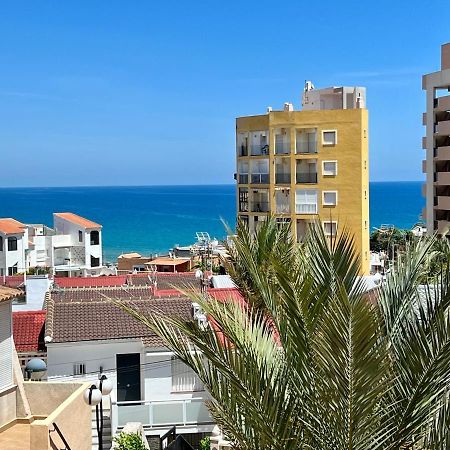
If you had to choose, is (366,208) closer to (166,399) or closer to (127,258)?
(127,258)

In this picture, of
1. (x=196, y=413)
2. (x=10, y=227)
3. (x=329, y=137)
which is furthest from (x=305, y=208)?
(x=196, y=413)

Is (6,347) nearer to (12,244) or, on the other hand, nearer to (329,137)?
(329,137)

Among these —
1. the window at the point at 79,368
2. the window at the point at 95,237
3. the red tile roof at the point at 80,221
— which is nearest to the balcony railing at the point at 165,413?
the window at the point at 79,368

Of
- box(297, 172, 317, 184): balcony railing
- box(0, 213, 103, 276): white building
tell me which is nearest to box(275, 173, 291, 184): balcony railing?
box(297, 172, 317, 184): balcony railing

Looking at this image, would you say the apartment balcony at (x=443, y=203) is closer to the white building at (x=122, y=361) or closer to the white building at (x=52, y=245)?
the white building at (x=52, y=245)

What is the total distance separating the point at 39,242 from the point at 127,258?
26.6 feet

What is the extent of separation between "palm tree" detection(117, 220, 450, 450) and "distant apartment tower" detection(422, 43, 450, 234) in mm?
50788

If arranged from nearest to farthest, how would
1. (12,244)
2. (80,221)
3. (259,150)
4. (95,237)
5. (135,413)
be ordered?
(135,413) < (259,150) < (12,244) < (95,237) < (80,221)

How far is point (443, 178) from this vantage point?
55.5m

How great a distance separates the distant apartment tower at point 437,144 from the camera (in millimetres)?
55938

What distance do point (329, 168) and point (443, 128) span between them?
10.7m

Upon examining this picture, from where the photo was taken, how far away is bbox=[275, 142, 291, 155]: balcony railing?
5209 cm

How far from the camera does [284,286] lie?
6.14 meters

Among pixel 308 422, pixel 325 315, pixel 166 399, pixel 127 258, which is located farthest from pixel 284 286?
pixel 127 258
